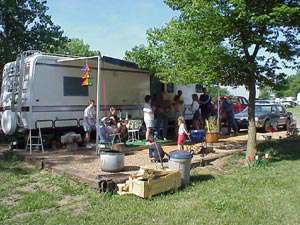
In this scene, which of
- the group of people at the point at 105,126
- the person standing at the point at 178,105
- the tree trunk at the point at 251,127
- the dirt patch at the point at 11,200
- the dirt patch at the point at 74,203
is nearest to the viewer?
the dirt patch at the point at 74,203

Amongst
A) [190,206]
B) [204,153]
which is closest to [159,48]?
[204,153]

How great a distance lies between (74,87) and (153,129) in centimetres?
320

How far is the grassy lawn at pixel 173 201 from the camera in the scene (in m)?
7.17

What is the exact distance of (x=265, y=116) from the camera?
2128 cm

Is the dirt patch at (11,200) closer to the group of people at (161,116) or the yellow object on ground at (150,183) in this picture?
the yellow object on ground at (150,183)

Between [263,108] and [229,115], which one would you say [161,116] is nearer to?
[229,115]

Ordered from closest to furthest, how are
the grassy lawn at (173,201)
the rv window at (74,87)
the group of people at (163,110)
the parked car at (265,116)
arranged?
1. the grassy lawn at (173,201)
2. the rv window at (74,87)
3. the group of people at (163,110)
4. the parked car at (265,116)

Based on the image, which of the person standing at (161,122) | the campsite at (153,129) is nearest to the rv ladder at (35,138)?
the campsite at (153,129)

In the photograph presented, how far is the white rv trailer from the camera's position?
48.4ft

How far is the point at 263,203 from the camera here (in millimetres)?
7977

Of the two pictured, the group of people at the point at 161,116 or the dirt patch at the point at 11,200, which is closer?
the dirt patch at the point at 11,200

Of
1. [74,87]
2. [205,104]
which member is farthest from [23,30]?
[205,104]

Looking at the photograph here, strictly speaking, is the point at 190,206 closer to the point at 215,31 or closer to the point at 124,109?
the point at 215,31

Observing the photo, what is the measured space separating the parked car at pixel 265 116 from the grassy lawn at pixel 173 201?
10.2 meters
